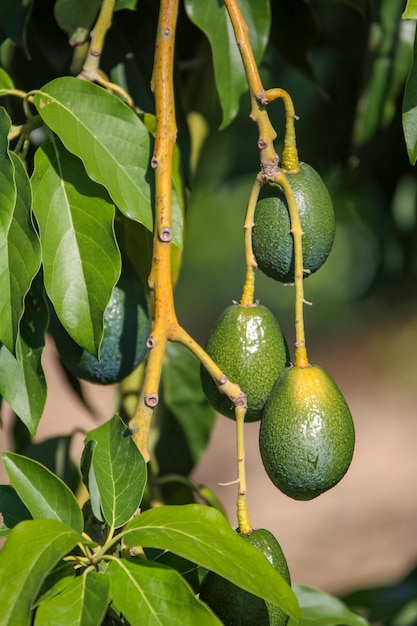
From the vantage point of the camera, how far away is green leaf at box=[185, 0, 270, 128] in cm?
130

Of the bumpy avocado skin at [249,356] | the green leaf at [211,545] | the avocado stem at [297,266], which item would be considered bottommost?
the green leaf at [211,545]

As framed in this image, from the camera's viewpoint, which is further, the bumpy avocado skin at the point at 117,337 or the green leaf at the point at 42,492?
the bumpy avocado skin at the point at 117,337

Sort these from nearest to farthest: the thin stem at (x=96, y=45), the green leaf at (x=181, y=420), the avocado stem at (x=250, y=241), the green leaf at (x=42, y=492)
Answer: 1. the green leaf at (x=42, y=492)
2. the avocado stem at (x=250, y=241)
3. the thin stem at (x=96, y=45)
4. the green leaf at (x=181, y=420)

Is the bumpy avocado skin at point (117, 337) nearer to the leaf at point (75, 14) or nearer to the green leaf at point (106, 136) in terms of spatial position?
the green leaf at point (106, 136)

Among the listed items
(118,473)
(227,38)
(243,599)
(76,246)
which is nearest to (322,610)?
(243,599)

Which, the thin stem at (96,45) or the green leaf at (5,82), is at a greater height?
the thin stem at (96,45)

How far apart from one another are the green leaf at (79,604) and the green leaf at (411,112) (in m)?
0.56

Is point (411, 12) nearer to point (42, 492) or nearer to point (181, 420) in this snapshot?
point (42, 492)

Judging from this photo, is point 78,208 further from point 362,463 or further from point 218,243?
point 218,243

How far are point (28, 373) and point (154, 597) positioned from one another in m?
0.36

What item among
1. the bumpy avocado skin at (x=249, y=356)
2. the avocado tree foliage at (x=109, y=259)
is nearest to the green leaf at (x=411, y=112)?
the avocado tree foliage at (x=109, y=259)

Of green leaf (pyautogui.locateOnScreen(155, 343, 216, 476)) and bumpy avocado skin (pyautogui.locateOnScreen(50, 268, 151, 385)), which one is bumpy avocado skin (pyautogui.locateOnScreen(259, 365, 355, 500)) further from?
green leaf (pyautogui.locateOnScreen(155, 343, 216, 476))

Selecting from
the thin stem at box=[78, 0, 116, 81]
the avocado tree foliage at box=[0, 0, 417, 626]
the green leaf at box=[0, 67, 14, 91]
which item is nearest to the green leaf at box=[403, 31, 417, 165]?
the avocado tree foliage at box=[0, 0, 417, 626]

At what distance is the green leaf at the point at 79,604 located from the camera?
Result: 833 millimetres
